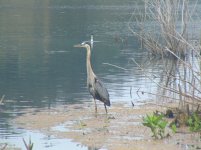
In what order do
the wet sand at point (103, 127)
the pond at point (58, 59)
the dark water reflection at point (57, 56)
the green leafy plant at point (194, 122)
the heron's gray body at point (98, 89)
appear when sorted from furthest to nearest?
1. the dark water reflection at point (57, 56)
2. the pond at point (58, 59)
3. the heron's gray body at point (98, 89)
4. the green leafy plant at point (194, 122)
5. the wet sand at point (103, 127)

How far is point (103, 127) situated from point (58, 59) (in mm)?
12942

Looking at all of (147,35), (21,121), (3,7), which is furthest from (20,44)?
(3,7)

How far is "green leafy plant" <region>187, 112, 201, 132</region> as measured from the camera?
1204 centimetres

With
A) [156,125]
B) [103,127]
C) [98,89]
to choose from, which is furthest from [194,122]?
[98,89]

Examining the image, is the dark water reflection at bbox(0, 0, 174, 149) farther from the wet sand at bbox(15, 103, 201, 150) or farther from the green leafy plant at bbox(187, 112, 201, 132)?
the green leafy plant at bbox(187, 112, 201, 132)

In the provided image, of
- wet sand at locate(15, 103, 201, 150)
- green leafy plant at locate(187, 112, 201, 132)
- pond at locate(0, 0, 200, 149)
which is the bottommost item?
pond at locate(0, 0, 200, 149)

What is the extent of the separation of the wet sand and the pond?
15.5 inches

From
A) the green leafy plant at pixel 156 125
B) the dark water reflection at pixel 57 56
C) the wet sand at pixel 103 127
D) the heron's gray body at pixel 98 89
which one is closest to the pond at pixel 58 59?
the dark water reflection at pixel 57 56

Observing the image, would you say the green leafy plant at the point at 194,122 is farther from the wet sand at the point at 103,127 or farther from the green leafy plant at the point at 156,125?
the green leafy plant at the point at 156,125

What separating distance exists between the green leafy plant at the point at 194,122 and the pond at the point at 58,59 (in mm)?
1831

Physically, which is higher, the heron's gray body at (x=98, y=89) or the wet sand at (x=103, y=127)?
the heron's gray body at (x=98, y=89)

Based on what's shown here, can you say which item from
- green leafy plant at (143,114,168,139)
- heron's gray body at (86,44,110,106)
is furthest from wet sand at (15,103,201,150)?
heron's gray body at (86,44,110,106)

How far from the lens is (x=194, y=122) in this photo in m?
12.3

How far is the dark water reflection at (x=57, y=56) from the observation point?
17.5 metres
